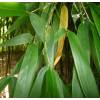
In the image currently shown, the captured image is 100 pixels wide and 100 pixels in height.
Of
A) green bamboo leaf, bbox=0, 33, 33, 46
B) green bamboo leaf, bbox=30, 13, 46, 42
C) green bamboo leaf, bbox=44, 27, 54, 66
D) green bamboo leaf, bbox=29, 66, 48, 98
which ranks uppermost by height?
green bamboo leaf, bbox=30, 13, 46, 42

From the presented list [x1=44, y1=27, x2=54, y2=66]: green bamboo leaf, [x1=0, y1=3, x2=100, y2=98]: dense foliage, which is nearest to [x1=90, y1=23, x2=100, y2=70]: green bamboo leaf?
[x1=0, y1=3, x2=100, y2=98]: dense foliage

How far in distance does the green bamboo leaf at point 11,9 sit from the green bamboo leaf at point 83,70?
Answer: 0.54 feet

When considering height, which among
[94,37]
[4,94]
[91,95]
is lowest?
[4,94]

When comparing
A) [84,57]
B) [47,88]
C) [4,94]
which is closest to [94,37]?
[84,57]

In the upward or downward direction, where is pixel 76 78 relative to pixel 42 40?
downward

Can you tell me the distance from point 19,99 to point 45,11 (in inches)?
10.7

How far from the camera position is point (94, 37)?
0.78 meters

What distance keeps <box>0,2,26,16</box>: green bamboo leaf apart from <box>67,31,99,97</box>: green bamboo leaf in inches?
6.4

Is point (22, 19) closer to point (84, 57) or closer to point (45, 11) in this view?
point (45, 11)

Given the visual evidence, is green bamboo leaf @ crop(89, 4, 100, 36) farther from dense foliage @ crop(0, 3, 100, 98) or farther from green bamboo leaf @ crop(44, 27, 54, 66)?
green bamboo leaf @ crop(44, 27, 54, 66)

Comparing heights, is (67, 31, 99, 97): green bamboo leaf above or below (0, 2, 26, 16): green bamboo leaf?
below

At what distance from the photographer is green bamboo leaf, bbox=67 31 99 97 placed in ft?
2.36

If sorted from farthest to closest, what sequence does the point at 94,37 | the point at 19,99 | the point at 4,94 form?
1. the point at 4,94
2. the point at 94,37
3. the point at 19,99

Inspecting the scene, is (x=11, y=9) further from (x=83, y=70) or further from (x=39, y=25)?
(x=83, y=70)
